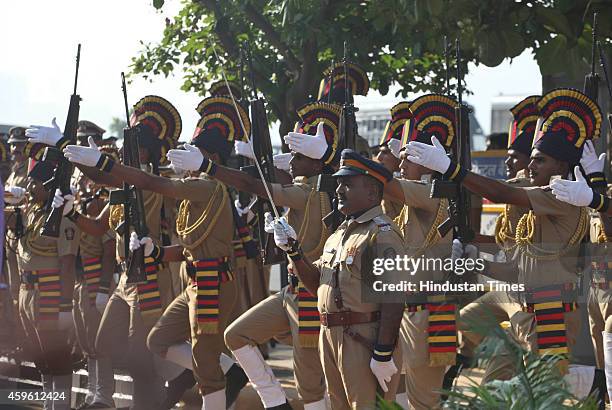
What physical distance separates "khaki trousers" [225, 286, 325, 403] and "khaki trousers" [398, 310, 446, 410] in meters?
0.67

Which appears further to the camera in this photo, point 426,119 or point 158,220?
point 158,220

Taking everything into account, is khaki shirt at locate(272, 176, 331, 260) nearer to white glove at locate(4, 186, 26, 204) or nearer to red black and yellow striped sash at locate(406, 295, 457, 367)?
red black and yellow striped sash at locate(406, 295, 457, 367)

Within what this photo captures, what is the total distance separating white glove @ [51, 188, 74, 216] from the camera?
387 inches

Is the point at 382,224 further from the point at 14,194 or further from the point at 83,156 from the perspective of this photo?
the point at 14,194

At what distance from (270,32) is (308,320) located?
5.20m

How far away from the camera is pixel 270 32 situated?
40.2ft

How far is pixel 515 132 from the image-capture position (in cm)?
833

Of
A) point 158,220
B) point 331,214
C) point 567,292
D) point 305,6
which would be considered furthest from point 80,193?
point 567,292

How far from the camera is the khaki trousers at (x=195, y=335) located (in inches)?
338

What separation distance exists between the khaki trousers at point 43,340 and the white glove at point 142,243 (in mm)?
1659

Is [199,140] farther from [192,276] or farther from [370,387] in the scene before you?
[370,387]

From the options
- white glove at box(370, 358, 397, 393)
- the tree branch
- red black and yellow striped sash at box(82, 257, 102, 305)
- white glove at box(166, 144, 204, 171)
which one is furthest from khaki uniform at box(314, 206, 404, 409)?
the tree branch

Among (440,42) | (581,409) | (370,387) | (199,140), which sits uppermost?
(440,42)

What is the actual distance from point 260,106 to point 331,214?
129 centimetres
